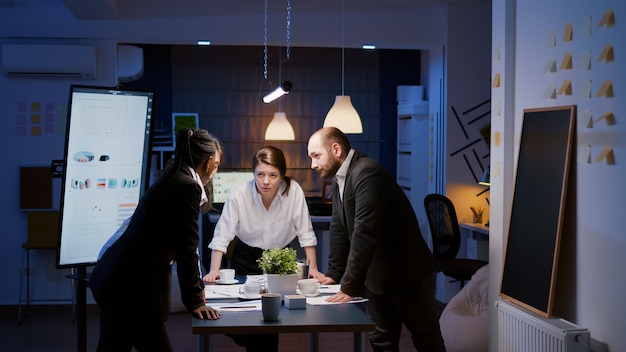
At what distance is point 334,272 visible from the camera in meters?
4.20

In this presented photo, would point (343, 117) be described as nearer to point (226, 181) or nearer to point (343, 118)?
point (343, 118)

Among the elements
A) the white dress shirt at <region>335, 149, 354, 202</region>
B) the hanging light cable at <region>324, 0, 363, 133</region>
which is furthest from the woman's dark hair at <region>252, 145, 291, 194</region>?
the hanging light cable at <region>324, 0, 363, 133</region>

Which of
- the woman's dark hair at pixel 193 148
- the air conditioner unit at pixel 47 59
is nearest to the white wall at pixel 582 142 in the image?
the woman's dark hair at pixel 193 148

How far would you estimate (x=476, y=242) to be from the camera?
25.0 ft

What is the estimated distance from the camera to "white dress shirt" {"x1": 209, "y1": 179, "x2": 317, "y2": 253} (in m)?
4.41

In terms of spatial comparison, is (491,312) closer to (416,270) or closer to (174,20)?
(416,270)

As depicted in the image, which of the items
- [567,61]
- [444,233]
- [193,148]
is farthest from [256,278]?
[444,233]

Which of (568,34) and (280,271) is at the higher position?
(568,34)

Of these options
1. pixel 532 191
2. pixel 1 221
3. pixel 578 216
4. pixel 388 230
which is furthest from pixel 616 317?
pixel 1 221

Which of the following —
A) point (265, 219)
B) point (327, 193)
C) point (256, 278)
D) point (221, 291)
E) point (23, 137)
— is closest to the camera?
point (221, 291)

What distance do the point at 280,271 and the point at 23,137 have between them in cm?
488

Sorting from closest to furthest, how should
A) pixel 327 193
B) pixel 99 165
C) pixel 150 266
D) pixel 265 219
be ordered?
pixel 150 266 < pixel 99 165 < pixel 265 219 < pixel 327 193

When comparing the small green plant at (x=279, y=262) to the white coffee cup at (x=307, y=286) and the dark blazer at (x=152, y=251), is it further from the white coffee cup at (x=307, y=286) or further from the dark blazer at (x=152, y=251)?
the dark blazer at (x=152, y=251)

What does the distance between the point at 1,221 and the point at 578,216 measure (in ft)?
18.9
